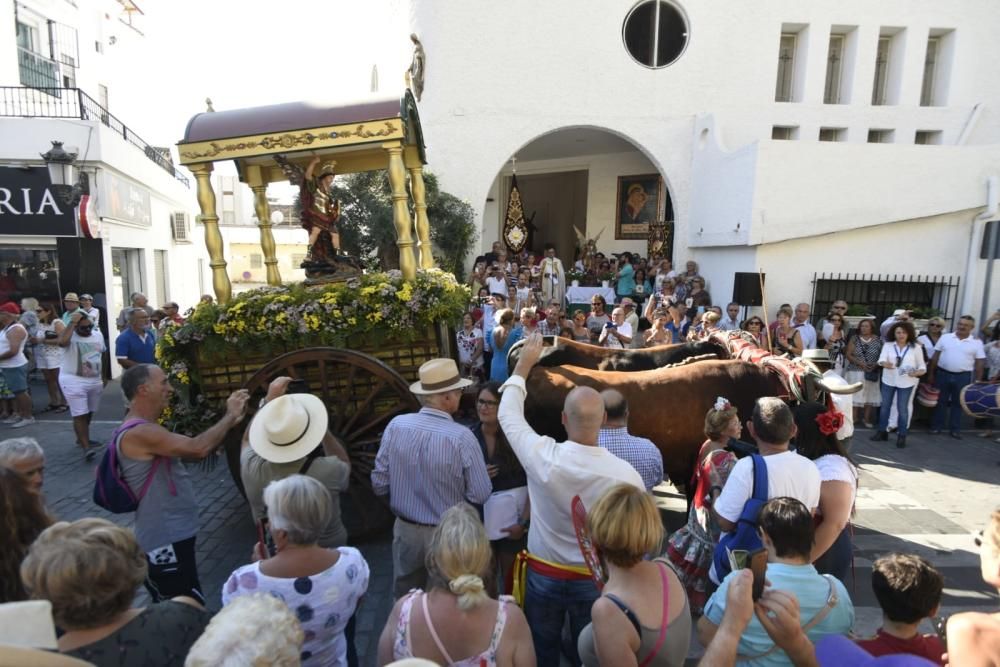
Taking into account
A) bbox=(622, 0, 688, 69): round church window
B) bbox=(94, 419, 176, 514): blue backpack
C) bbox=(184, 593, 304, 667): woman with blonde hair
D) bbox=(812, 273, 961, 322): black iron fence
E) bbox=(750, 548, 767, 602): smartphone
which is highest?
bbox=(622, 0, 688, 69): round church window

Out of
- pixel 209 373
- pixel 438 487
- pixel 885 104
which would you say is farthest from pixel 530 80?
pixel 438 487

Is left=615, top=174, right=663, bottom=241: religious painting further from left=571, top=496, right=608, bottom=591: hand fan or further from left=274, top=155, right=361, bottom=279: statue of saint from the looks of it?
left=571, top=496, right=608, bottom=591: hand fan

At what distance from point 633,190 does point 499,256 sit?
6.01 metres

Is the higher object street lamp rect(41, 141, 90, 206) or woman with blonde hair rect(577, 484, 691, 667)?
street lamp rect(41, 141, 90, 206)

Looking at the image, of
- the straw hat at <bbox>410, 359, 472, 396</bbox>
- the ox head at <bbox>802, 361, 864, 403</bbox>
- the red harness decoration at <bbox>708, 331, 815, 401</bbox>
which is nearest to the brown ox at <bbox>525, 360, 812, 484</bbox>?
the red harness decoration at <bbox>708, 331, 815, 401</bbox>

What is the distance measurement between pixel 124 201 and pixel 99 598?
1425 centimetres

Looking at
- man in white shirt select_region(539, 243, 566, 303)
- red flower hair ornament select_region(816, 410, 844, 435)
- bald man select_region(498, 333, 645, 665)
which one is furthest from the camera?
man in white shirt select_region(539, 243, 566, 303)

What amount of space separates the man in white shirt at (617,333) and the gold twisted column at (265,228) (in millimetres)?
4225

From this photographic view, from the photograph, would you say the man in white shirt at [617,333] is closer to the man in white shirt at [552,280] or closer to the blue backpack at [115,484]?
the man in white shirt at [552,280]

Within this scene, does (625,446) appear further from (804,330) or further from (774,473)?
(804,330)

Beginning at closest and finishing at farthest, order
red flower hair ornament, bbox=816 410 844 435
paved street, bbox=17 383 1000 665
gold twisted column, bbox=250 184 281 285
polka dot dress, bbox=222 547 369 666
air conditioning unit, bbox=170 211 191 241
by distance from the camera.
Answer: polka dot dress, bbox=222 547 369 666 → red flower hair ornament, bbox=816 410 844 435 → paved street, bbox=17 383 1000 665 → gold twisted column, bbox=250 184 281 285 → air conditioning unit, bbox=170 211 191 241

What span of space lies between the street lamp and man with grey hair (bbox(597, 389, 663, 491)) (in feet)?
32.8

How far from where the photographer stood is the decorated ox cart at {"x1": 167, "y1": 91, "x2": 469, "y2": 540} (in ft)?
14.4

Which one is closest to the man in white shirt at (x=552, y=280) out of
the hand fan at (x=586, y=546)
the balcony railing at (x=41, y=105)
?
the balcony railing at (x=41, y=105)
